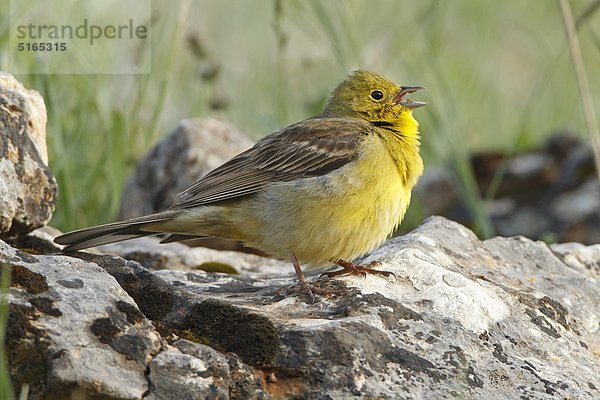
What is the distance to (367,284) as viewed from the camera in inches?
155

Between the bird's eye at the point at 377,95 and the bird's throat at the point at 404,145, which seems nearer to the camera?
the bird's throat at the point at 404,145

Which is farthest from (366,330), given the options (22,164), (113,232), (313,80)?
(313,80)

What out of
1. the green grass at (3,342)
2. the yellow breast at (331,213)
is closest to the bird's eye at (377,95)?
the yellow breast at (331,213)

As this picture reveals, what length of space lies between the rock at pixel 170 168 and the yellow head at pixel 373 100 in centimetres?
106

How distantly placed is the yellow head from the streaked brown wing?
0.27m

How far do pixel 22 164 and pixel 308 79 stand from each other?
536 centimetres

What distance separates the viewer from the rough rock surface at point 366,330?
125 inches

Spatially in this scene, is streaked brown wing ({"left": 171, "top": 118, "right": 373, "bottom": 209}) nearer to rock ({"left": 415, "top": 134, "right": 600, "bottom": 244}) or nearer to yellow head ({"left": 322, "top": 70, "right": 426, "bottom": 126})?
yellow head ({"left": 322, "top": 70, "right": 426, "bottom": 126})

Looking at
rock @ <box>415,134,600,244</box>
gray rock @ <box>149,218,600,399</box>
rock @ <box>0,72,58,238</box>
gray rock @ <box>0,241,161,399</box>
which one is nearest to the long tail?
rock @ <box>0,72,58,238</box>

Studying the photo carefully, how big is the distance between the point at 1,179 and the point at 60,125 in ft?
9.13

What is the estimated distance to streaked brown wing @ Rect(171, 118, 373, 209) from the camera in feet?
16.2

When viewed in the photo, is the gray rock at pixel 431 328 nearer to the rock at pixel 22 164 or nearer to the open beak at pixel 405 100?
the rock at pixel 22 164

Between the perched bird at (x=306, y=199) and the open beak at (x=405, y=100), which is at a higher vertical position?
the open beak at (x=405, y=100)

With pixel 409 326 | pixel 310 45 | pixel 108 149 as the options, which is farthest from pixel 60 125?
pixel 310 45
